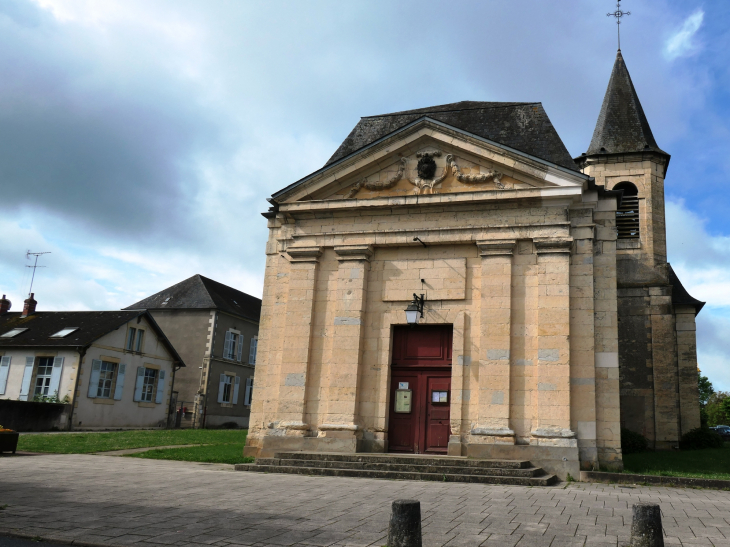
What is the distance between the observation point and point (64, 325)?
2642 cm

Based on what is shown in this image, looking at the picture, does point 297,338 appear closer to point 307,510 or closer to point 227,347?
point 307,510

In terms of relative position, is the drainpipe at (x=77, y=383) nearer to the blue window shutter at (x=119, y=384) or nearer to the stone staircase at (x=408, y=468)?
the blue window shutter at (x=119, y=384)

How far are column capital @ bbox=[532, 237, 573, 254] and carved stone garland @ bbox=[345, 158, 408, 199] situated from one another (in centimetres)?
347

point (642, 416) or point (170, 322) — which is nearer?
point (642, 416)

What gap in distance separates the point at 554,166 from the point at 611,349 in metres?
3.90

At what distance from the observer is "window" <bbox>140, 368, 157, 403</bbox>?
2772 cm

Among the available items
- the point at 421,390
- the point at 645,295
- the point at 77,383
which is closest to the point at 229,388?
the point at 77,383

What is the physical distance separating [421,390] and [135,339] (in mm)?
17825

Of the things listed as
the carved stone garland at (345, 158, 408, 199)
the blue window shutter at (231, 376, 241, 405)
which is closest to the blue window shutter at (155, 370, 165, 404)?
the blue window shutter at (231, 376, 241, 405)

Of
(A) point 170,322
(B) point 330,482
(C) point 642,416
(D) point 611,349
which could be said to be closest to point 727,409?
(C) point 642,416

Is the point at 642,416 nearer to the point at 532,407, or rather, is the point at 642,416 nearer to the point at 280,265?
the point at 532,407

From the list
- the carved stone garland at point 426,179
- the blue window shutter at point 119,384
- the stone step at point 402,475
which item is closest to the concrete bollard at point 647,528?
the stone step at point 402,475

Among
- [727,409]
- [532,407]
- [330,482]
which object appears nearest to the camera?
[330,482]

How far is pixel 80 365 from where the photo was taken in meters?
23.8
